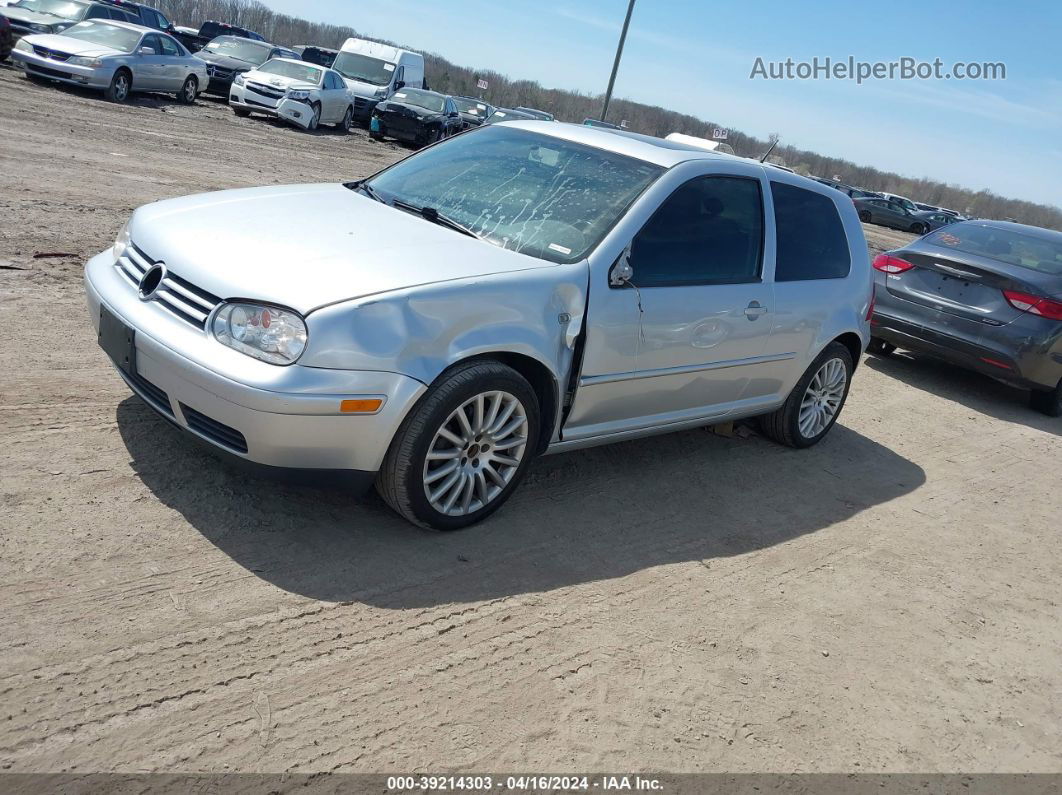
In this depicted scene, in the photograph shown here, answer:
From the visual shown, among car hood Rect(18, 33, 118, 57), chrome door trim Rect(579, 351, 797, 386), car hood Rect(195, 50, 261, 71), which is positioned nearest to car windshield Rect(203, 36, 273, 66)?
car hood Rect(195, 50, 261, 71)

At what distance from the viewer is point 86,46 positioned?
1845 cm

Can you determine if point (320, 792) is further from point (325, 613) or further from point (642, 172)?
point (642, 172)

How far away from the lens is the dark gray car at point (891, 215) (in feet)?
146

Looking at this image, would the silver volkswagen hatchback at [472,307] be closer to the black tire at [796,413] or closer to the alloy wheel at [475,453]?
the alloy wheel at [475,453]

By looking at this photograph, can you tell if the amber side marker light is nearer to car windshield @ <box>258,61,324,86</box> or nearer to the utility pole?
car windshield @ <box>258,61,324,86</box>

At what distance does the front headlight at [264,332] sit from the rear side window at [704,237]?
5.68ft

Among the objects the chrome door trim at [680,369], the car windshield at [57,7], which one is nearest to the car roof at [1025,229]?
the chrome door trim at [680,369]

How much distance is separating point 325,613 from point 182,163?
11.3 m

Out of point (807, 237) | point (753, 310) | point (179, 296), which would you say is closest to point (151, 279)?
point (179, 296)

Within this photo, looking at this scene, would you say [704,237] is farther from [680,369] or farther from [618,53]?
[618,53]

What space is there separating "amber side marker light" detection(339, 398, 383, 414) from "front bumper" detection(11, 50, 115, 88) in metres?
17.4

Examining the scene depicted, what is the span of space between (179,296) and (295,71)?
20898mm

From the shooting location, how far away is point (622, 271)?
4.45 m

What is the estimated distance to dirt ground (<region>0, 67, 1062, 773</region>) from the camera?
9.60 feet
